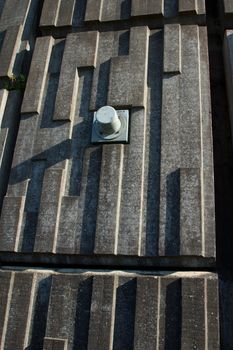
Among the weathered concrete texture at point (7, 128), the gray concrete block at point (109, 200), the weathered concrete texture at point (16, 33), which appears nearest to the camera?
the gray concrete block at point (109, 200)

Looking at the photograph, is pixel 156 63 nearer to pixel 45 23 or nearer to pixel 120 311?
pixel 45 23

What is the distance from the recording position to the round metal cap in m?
7.03

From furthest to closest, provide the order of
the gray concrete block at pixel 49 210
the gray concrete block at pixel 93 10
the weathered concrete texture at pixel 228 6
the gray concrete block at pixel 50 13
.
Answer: the gray concrete block at pixel 50 13
the gray concrete block at pixel 93 10
the weathered concrete texture at pixel 228 6
the gray concrete block at pixel 49 210

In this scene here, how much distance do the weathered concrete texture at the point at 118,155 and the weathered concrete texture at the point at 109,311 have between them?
48 cm

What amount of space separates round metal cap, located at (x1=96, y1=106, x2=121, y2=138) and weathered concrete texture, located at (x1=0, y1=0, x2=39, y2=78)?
3.08 meters

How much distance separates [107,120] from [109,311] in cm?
333

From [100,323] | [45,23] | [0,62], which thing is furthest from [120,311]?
[45,23]

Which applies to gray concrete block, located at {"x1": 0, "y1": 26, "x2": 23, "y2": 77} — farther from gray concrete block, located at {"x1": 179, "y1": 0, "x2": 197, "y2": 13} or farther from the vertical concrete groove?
the vertical concrete groove

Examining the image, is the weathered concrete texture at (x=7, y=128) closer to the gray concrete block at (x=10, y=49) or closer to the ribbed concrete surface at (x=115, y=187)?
the ribbed concrete surface at (x=115, y=187)

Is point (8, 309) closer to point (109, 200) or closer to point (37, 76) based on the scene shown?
point (109, 200)

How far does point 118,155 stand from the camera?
282 inches

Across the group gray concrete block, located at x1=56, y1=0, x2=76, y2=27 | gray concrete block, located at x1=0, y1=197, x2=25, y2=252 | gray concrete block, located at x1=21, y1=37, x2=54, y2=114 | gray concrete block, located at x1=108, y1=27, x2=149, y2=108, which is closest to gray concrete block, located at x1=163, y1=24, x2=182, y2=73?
gray concrete block, located at x1=108, y1=27, x2=149, y2=108

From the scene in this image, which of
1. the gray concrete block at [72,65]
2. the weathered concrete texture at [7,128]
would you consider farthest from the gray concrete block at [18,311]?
the gray concrete block at [72,65]

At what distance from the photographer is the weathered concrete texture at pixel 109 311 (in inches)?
229
